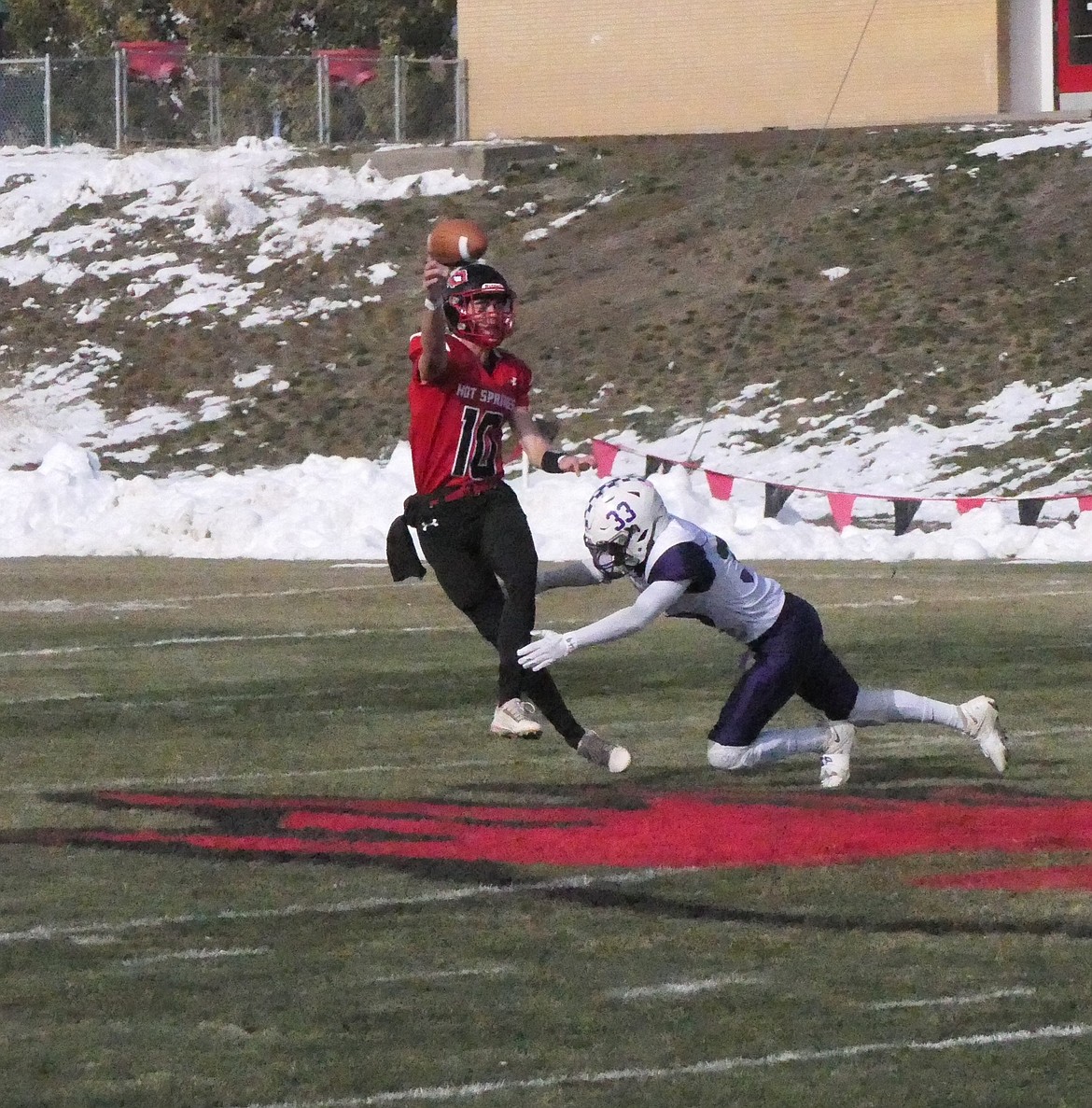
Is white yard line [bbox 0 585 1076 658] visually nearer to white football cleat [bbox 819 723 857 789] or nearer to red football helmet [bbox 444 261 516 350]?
red football helmet [bbox 444 261 516 350]

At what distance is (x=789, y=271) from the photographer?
3072cm

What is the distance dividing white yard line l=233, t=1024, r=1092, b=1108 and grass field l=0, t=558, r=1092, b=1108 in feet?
0.04

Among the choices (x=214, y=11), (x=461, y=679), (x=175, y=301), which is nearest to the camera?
(x=461, y=679)

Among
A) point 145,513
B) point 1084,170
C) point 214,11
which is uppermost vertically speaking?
point 214,11

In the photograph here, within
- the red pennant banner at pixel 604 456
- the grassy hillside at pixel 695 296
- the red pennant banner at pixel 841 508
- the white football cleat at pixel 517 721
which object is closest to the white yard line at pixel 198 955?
the white football cleat at pixel 517 721

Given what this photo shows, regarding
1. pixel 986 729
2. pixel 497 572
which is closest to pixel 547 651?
pixel 497 572

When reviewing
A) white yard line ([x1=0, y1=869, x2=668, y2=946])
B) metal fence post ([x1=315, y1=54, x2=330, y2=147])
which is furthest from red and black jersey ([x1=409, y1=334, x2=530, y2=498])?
metal fence post ([x1=315, y1=54, x2=330, y2=147])

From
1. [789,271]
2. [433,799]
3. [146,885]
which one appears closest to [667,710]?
[433,799]

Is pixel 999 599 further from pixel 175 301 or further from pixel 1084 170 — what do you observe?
pixel 175 301

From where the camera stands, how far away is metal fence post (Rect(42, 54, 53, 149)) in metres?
37.8

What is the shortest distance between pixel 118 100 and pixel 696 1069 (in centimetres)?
3430

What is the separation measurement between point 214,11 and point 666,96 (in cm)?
1508

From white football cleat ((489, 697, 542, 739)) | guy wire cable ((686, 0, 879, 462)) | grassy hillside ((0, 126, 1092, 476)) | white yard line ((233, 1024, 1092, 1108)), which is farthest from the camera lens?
grassy hillside ((0, 126, 1092, 476))

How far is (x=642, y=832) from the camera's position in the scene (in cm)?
804
